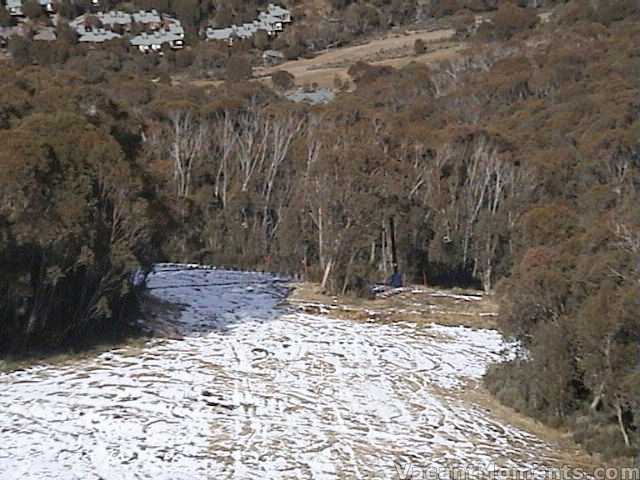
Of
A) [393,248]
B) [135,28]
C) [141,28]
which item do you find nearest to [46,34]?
[135,28]

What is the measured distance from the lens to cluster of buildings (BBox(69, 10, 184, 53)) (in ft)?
237

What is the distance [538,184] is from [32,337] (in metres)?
24.1

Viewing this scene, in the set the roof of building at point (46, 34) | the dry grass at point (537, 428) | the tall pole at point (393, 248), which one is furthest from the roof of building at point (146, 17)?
the dry grass at point (537, 428)

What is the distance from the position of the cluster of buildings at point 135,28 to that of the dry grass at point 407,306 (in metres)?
53.7

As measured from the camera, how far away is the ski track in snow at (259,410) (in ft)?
33.3

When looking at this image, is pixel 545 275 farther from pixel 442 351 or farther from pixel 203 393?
pixel 203 393

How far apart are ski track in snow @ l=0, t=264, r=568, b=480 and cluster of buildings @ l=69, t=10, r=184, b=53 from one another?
58.1 meters

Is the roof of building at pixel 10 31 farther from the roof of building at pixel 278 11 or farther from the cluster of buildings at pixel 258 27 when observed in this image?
the roof of building at pixel 278 11

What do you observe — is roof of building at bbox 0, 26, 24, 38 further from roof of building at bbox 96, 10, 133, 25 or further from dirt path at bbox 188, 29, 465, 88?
dirt path at bbox 188, 29, 465, 88

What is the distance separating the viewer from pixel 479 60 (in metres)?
59.1

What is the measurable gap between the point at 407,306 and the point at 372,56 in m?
53.9

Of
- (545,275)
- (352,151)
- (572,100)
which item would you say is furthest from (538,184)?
(545,275)

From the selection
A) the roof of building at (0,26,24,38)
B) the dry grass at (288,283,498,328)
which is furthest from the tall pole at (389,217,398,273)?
the roof of building at (0,26,24,38)

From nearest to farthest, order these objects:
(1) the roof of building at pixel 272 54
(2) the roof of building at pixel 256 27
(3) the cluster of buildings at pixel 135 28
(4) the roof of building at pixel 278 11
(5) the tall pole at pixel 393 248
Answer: (5) the tall pole at pixel 393 248 < (3) the cluster of buildings at pixel 135 28 < (1) the roof of building at pixel 272 54 < (2) the roof of building at pixel 256 27 < (4) the roof of building at pixel 278 11
